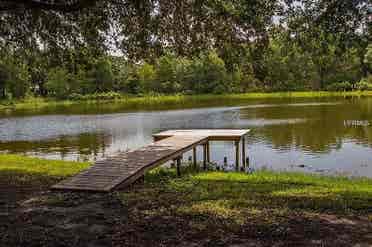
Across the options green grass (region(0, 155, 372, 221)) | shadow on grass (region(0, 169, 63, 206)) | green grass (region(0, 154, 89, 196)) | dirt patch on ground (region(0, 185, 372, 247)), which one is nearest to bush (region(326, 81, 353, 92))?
green grass (region(0, 155, 372, 221))

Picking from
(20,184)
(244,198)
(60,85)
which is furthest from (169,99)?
(244,198)

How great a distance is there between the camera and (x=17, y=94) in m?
77.2

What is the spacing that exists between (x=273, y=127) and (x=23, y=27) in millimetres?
20636

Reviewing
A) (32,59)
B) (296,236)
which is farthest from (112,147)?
(296,236)

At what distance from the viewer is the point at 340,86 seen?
270 ft

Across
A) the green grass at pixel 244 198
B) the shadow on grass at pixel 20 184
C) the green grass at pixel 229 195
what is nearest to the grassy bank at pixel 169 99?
the shadow on grass at pixel 20 184

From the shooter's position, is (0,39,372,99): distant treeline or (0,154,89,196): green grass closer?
(0,154,89,196): green grass

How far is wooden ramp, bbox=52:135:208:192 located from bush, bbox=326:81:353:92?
73.0m

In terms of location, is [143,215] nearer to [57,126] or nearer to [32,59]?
[32,59]

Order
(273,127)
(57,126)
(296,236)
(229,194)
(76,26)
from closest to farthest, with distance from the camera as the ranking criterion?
(296,236) → (229,194) → (76,26) → (273,127) → (57,126)

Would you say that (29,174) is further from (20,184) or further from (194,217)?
(194,217)

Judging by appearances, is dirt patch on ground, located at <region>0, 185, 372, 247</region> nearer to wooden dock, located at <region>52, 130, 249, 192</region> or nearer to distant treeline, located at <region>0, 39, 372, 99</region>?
wooden dock, located at <region>52, 130, 249, 192</region>

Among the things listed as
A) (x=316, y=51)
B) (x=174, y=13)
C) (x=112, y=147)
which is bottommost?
(x=112, y=147)

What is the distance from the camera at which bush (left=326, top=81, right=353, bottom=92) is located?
81.6 metres
